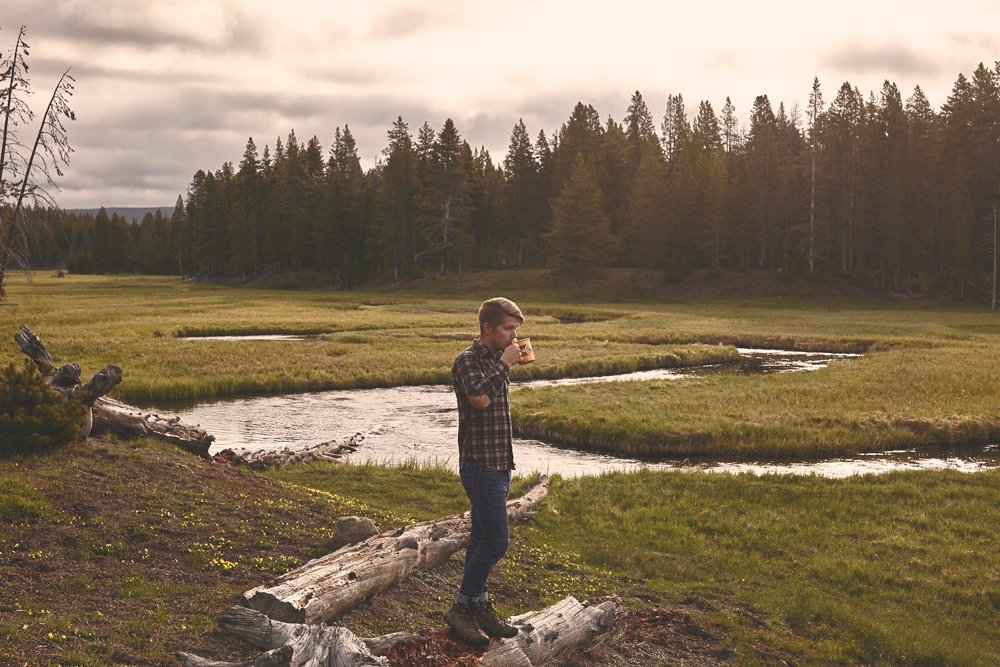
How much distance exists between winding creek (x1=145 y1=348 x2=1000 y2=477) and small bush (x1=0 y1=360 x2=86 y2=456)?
8.09 metres

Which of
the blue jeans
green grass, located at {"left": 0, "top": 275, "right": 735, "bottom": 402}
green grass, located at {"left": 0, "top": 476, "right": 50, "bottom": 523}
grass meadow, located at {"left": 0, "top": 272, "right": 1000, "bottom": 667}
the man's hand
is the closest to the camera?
the man's hand

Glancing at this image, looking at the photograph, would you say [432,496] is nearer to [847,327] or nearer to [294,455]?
[294,455]

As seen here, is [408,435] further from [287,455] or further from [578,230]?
[578,230]

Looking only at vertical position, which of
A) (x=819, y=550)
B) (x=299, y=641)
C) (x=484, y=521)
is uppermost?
(x=484, y=521)

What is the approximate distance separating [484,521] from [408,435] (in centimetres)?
1590

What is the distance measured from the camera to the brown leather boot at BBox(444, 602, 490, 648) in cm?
671

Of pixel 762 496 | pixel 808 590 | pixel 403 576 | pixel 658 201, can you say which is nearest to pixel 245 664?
pixel 403 576

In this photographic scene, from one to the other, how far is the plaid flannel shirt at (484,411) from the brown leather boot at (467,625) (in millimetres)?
1331

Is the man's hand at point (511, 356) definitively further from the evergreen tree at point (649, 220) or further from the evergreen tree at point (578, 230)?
the evergreen tree at point (649, 220)

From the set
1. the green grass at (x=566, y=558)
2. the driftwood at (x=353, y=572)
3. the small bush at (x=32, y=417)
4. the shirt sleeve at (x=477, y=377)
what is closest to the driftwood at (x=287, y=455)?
the green grass at (x=566, y=558)

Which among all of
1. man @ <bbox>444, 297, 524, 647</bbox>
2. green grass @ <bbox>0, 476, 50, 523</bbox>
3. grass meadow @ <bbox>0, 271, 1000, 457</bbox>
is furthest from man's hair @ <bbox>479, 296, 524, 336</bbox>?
grass meadow @ <bbox>0, 271, 1000, 457</bbox>

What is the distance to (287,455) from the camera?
17875 millimetres

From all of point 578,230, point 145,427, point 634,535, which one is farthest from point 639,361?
point 578,230

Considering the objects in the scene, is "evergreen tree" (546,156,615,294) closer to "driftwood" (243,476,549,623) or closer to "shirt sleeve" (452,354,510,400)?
"driftwood" (243,476,549,623)
